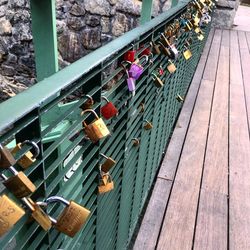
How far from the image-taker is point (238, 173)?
2.51 metres

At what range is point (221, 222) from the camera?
2.04 m

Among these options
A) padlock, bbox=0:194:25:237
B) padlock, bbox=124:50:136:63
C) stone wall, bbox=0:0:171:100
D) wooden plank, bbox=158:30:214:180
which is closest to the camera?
padlock, bbox=0:194:25:237

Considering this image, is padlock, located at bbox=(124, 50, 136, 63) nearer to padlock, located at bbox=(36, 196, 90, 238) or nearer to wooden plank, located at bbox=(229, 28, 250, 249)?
padlock, located at bbox=(36, 196, 90, 238)

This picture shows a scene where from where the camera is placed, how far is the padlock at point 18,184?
0.64 m

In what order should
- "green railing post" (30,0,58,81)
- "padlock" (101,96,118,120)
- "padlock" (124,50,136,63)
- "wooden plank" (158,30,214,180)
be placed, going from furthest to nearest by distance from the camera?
"wooden plank" (158,30,214,180) < "padlock" (124,50,136,63) < "padlock" (101,96,118,120) < "green railing post" (30,0,58,81)

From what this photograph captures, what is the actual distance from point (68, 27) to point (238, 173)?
3.98 meters

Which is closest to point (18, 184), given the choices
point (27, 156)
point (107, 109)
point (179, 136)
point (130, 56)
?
point (27, 156)

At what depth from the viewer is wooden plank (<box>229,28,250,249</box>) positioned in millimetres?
1968

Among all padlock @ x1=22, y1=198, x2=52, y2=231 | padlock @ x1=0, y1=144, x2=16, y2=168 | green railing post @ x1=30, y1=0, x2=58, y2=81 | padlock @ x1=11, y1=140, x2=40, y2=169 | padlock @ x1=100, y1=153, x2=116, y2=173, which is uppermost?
green railing post @ x1=30, y1=0, x2=58, y2=81

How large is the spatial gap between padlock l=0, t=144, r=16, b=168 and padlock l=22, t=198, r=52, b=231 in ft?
0.41

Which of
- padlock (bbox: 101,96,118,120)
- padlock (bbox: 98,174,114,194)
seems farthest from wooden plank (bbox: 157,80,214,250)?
padlock (bbox: 101,96,118,120)

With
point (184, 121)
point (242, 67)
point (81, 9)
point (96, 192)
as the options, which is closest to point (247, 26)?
point (242, 67)

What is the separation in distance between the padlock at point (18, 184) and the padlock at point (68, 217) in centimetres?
13

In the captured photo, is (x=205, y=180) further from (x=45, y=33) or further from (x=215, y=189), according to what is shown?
(x=45, y=33)
